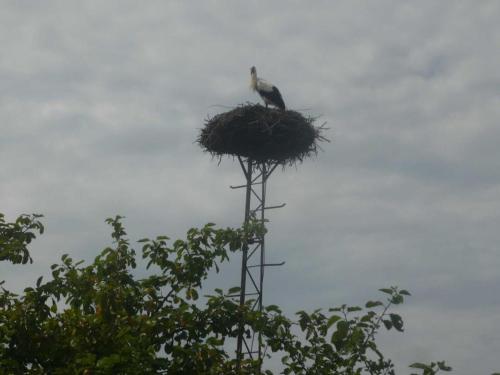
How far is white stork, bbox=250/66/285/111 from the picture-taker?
15281 mm

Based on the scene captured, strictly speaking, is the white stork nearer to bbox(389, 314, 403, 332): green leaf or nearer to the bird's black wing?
the bird's black wing

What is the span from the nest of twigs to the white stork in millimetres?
840

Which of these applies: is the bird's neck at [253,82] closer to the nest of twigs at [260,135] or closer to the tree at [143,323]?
the nest of twigs at [260,135]

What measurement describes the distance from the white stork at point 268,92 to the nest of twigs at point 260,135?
0.84m

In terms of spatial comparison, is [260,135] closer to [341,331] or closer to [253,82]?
[253,82]

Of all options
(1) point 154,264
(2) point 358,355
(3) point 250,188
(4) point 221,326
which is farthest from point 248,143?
(2) point 358,355

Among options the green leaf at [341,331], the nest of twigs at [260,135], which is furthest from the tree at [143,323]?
the nest of twigs at [260,135]

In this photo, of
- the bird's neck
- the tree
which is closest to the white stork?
the bird's neck

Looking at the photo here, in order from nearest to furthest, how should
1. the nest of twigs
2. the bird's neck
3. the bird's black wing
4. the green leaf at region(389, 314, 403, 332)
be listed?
the green leaf at region(389, 314, 403, 332) < the nest of twigs < the bird's black wing < the bird's neck

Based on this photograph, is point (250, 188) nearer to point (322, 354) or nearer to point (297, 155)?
point (297, 155)

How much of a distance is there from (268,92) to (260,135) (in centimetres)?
208

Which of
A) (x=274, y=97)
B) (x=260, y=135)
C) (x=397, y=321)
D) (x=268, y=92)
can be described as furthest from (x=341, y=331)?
(x=268, y=92)

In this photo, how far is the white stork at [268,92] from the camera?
1528cm

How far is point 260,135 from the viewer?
13.9m
